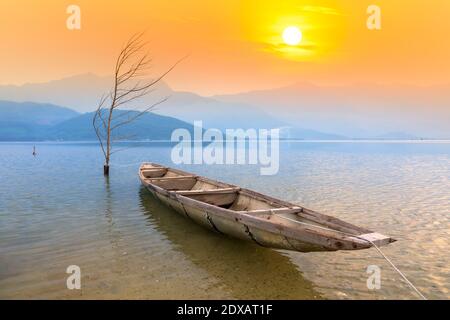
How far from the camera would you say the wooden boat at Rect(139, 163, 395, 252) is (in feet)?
17.6

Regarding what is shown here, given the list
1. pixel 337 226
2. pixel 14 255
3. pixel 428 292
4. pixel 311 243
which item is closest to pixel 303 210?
pixel 337 226

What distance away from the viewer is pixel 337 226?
6355mm

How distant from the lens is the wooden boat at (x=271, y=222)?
5355 millimetres

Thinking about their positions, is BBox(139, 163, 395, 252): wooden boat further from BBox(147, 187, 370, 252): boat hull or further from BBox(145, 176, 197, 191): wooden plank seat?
BBox(145, 176, 197, 191): wooden plank seat

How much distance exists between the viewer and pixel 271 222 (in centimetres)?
618

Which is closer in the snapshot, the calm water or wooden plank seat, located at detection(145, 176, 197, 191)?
the calm water

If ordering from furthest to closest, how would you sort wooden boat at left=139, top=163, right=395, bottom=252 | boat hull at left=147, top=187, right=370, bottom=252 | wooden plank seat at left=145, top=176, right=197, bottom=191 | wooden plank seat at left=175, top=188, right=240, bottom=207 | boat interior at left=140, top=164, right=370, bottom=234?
1. wooden plank seat at left=145, top=176, right=197, bottom=191
2. wooden plank seat at left=175, top=188, right=240, bottom=207
3. boat interior at left=140, top=164, right=370, bottom=234
4. boat hull at left=147, top=187, right=370, bottom=252
5. wooden boat at left=139, top=163, right=395, bottom=252

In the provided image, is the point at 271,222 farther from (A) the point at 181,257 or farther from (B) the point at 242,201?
(B) the point at 242,201

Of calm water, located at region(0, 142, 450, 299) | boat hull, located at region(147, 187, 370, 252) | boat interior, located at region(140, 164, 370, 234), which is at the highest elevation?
boat interior, located at region(140, 164, 370, 234)

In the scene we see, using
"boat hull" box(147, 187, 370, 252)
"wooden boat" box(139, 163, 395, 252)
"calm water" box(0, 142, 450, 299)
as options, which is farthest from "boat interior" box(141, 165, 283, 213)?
"calm water" box(0, 142, 450, 299)

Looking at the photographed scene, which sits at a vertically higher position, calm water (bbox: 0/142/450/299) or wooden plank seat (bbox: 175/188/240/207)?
wooden plank seat (bbox: 175/188/240/207)

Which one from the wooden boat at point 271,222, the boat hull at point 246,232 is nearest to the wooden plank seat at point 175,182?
the wooden boat at point 271,222
